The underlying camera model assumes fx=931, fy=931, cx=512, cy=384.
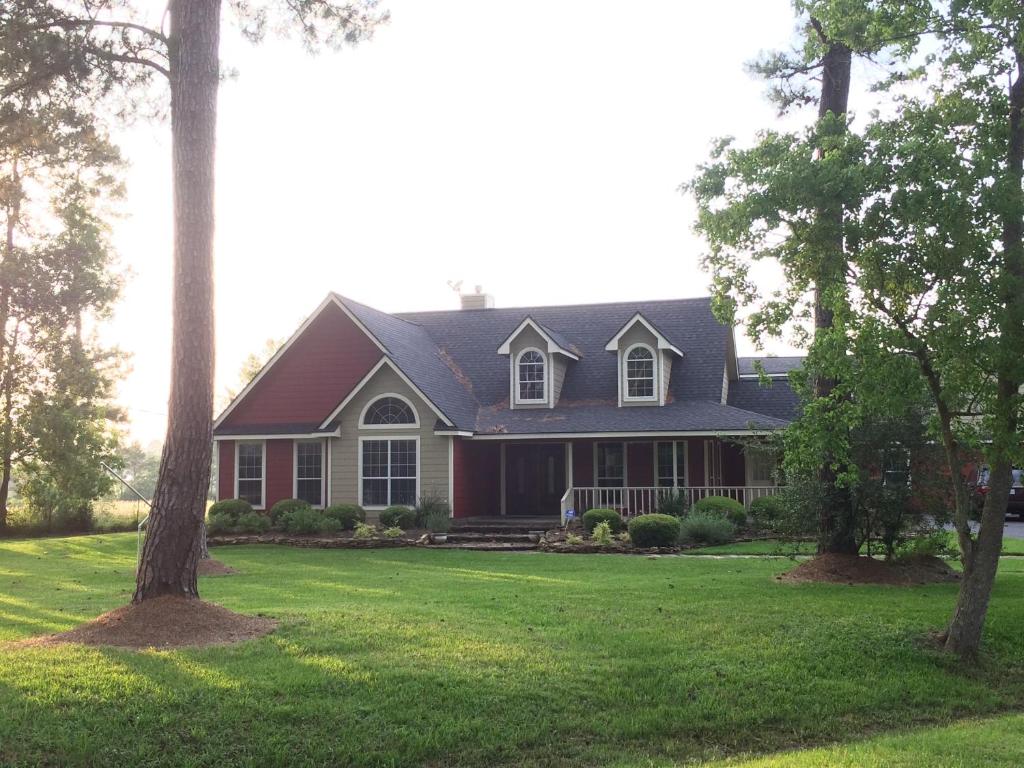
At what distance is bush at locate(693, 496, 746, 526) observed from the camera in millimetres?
21986

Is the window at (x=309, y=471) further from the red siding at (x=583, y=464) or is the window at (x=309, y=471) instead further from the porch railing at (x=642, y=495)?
the red siding at (x=583, y=464)

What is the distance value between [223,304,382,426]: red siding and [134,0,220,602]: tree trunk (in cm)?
1552

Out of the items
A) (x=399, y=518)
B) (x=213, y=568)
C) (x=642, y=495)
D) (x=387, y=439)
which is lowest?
(x=213, y=568)

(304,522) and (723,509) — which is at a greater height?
(723,509)

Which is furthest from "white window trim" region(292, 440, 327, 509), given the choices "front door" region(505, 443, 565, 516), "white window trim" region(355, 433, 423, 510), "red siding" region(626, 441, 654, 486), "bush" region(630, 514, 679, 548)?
"bush" region(630, 514, 679, 548)

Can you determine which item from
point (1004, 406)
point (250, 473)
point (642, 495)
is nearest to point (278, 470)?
point (250, 473)

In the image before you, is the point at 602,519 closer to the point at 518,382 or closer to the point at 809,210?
the point at 518,382

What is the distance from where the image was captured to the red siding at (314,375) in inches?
1035

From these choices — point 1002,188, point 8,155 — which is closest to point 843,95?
point 1002,188

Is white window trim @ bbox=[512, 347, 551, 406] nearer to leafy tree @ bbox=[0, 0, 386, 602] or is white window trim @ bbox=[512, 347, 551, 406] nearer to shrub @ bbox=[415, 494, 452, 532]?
shrub @ bbox=[415, 494, 452, 532]

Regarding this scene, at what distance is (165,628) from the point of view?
924 centimetres

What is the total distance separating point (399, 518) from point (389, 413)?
303 cm

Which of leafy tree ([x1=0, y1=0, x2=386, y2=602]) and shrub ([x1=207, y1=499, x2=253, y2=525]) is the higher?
leafy tree ([x1=0, y1=0, x2=386, y2=602])

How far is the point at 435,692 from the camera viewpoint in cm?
747
